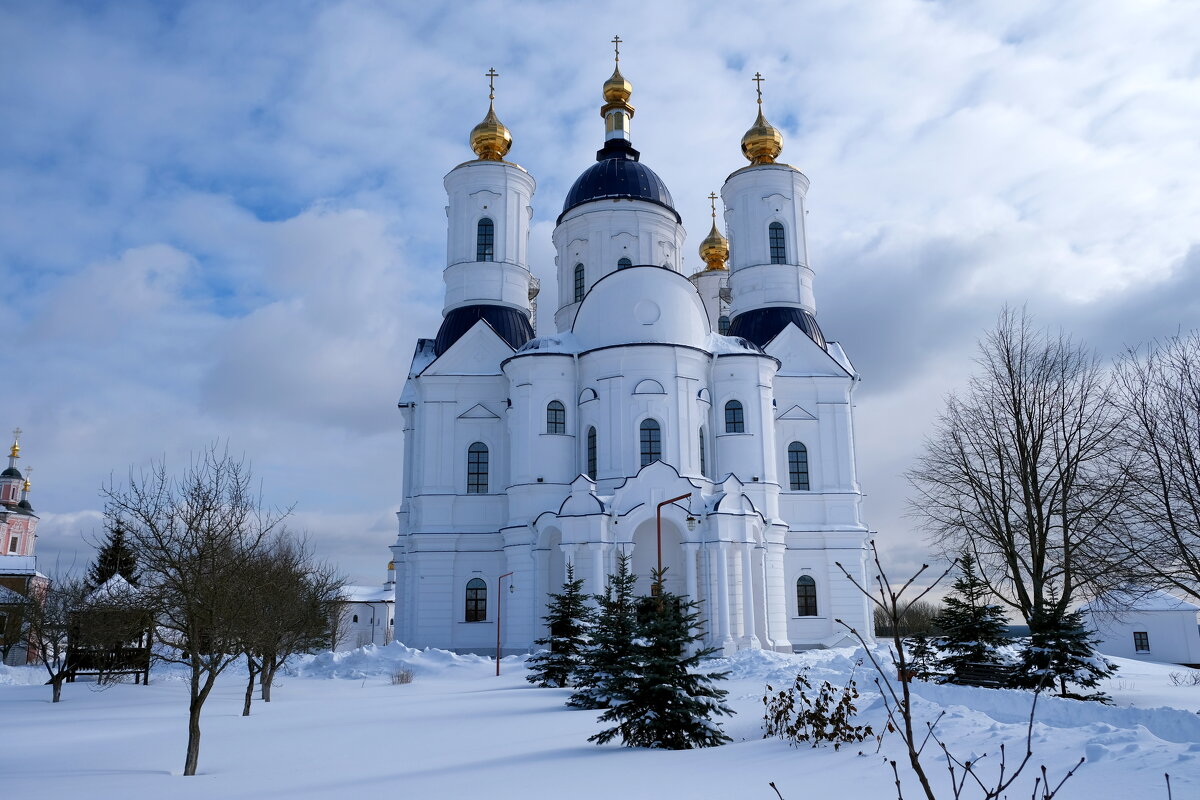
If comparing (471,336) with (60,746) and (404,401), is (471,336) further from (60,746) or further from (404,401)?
(60,746)

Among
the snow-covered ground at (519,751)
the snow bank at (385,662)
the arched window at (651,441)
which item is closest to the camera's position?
the snow-covered ground at (519,751)

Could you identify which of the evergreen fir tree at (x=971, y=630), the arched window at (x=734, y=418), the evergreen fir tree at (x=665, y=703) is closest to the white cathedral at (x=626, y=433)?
the arched window at (x=734, y=418)

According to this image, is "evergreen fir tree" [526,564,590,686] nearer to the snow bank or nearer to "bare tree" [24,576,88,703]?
the snow bank

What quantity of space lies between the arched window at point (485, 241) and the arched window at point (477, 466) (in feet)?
27.1

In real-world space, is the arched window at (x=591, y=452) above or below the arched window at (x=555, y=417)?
below

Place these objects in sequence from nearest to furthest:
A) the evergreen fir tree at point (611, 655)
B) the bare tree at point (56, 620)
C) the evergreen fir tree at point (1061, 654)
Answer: the evergreen fir tree at point (611, 655) → the evergreen fir tree at point (1061, 654) → the bare tree at point (56, 620)

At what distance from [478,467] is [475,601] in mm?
5011

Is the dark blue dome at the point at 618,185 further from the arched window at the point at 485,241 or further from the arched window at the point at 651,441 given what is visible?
the arched window at the point at 651,441

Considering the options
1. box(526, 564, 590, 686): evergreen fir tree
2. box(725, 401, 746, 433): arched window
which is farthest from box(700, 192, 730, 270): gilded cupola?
→ box(526, 564, 590, 686): evergreen fir tree

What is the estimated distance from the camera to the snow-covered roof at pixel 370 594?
236 feet

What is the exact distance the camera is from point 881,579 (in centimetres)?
322

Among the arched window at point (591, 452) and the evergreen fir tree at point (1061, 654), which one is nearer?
the evergreen fir tree at point (1061, 654)

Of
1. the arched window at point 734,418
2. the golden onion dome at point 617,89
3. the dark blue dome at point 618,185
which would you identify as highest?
the golden onion dome at point 617,89

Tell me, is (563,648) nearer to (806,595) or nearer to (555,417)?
(555,417)
